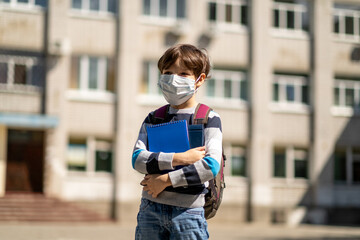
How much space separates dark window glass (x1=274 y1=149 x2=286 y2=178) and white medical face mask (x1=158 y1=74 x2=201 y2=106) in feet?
74.8

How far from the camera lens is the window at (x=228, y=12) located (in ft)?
84.9

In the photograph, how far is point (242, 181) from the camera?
25.4m

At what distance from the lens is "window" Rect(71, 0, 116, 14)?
2447 cm

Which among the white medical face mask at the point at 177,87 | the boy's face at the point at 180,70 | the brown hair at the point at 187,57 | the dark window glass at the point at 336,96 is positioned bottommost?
the white medical face mask at the point at 177,87

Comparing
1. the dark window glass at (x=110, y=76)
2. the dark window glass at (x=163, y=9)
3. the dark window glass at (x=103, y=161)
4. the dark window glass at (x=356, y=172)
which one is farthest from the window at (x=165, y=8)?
the dark window glass at (x=356, y=172)

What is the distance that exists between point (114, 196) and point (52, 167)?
2.54 metres

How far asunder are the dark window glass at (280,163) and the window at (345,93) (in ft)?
10.5

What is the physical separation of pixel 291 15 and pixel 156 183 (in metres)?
24.2

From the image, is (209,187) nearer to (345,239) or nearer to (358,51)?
(345,239)

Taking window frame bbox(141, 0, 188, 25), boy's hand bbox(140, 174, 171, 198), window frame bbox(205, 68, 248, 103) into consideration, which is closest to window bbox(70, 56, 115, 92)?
window frame bbox(141, 0, 188, 25)

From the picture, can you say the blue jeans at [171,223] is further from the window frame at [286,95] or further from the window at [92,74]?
the window frame at [286,95]

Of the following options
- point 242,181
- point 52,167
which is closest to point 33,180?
point 52,167

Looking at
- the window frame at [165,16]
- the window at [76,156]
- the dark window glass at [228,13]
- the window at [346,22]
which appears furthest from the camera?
the window at [346,22]

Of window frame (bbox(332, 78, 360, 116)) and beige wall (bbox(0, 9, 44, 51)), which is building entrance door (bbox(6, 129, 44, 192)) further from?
window frame (bbox(332, 78, 360, 116))
